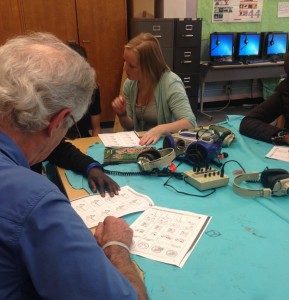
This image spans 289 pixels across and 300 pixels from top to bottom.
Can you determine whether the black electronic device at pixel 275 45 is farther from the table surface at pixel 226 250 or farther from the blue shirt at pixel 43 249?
the blue shirt at pixel 43 249

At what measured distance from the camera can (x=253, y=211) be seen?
1191 millimetres

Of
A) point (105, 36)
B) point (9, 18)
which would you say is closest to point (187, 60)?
point (105, 36)

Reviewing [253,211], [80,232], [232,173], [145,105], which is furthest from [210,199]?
[145,105]

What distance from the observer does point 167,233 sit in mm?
1057

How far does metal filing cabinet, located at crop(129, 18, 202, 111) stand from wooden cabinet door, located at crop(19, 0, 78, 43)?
0.79m

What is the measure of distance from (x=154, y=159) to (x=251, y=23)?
15.3ft

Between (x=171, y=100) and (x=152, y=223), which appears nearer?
(x=152, y=223)

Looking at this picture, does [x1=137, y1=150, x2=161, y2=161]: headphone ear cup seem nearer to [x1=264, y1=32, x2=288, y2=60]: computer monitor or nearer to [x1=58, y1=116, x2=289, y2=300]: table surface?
[x1=58, y1=116, x2=289, y2=300]: table surface

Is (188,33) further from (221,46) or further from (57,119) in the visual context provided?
(57,119)

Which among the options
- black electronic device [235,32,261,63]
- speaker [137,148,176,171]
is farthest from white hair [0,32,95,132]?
black electronic device [235,32,261,63]

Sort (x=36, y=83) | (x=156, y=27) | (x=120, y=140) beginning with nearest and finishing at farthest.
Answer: (x=36, y=83) < (x=120, y=140) < (x=156, y=27)

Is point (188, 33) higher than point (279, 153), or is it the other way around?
point (188, 33)

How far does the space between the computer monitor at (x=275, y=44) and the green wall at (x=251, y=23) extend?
13.0 inches

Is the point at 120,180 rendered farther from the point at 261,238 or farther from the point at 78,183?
the point at 261,238
